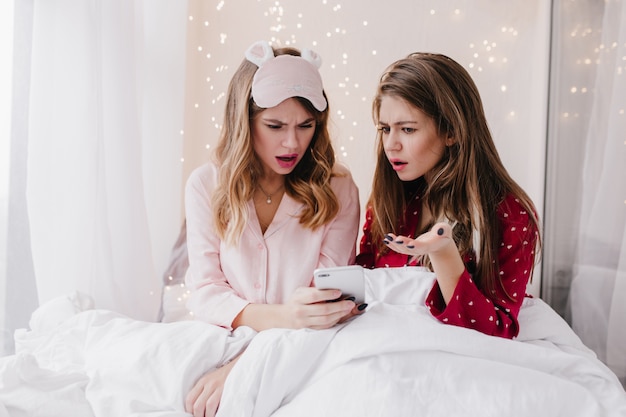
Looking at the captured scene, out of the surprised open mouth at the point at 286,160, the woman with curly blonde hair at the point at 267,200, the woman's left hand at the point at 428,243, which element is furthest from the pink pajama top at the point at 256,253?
the woman's left hand at the point at 428,243

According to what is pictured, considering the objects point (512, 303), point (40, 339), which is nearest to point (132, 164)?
point (40, 339)

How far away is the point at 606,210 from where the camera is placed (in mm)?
1665

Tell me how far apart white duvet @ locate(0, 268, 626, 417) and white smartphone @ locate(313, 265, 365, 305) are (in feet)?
0.26

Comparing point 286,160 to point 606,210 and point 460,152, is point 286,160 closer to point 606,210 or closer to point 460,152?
point 460,152

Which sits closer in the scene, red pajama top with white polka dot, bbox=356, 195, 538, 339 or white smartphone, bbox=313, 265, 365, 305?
white smartphone, bbox=313, 265, 365, 305

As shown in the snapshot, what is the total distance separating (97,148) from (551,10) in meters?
1.68

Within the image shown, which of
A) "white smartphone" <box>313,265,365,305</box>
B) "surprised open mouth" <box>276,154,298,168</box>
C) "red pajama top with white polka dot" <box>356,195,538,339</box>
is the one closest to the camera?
"white smartphone" <box>313,265,365,305</box>

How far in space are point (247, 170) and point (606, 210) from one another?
39.7 inches

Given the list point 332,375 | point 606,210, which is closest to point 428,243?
point 332,375

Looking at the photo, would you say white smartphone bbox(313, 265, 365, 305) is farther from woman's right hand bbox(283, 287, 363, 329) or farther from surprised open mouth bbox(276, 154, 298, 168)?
surprised open mouth bbox(276, 154, 298, 168)

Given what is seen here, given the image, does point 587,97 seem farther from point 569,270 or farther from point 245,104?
point 245,104

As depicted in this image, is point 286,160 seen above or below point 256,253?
above

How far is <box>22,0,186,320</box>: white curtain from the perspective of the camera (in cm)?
150

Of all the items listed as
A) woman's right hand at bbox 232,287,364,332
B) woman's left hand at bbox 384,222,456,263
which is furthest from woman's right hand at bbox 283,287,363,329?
woman's left hand at bbox 384,222,456,263
